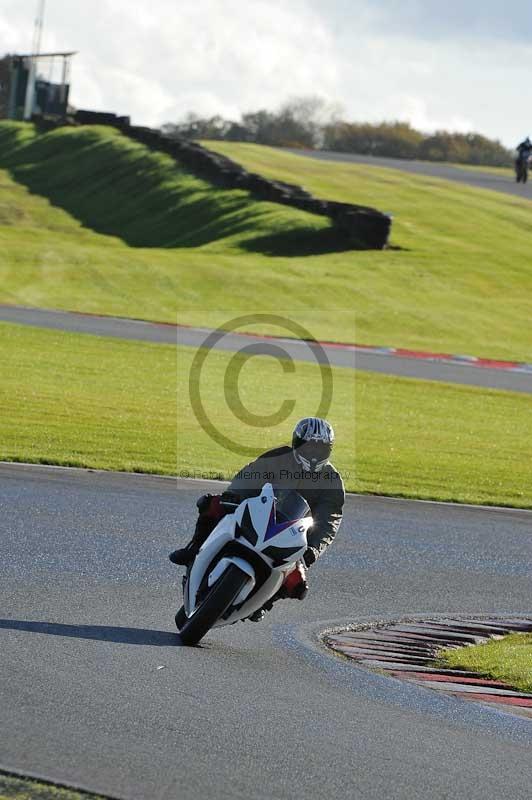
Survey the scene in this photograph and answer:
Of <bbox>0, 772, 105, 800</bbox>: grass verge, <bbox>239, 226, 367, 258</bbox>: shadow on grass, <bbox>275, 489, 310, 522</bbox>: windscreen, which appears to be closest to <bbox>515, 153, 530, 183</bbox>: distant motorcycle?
<bbox>239, 226, 367, 258</bbox>: shadow on grass

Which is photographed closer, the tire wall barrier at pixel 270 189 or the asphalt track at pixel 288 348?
the asphalt track at pixel 288 348

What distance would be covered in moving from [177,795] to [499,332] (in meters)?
32.0

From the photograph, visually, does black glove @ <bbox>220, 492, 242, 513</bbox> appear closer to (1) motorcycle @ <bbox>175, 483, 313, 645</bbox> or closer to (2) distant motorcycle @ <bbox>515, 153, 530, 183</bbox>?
(1) motorcycle @ <bbox>175, 483, 313, 645</bbox>

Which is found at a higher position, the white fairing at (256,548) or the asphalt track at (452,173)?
the asphalt track at (452,173)

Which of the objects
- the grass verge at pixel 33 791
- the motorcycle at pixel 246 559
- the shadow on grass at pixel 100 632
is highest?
the motorcycle at pixel 246 559

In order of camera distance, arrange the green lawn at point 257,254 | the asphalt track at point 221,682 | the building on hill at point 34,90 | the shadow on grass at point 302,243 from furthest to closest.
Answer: the building on hill at point 34,90
the shadow on grass at point 302,243
the green lawn at point 257,254
the asphalt track at point 221,682

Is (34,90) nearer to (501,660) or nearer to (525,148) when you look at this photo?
(525,148)

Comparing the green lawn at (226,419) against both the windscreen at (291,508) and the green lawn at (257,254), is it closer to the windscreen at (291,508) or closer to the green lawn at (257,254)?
the windscreen at (291,508)

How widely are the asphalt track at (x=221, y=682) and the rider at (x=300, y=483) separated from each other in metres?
0.74

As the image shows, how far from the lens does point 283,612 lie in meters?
9.54

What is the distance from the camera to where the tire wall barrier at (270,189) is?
4578 centimetres
